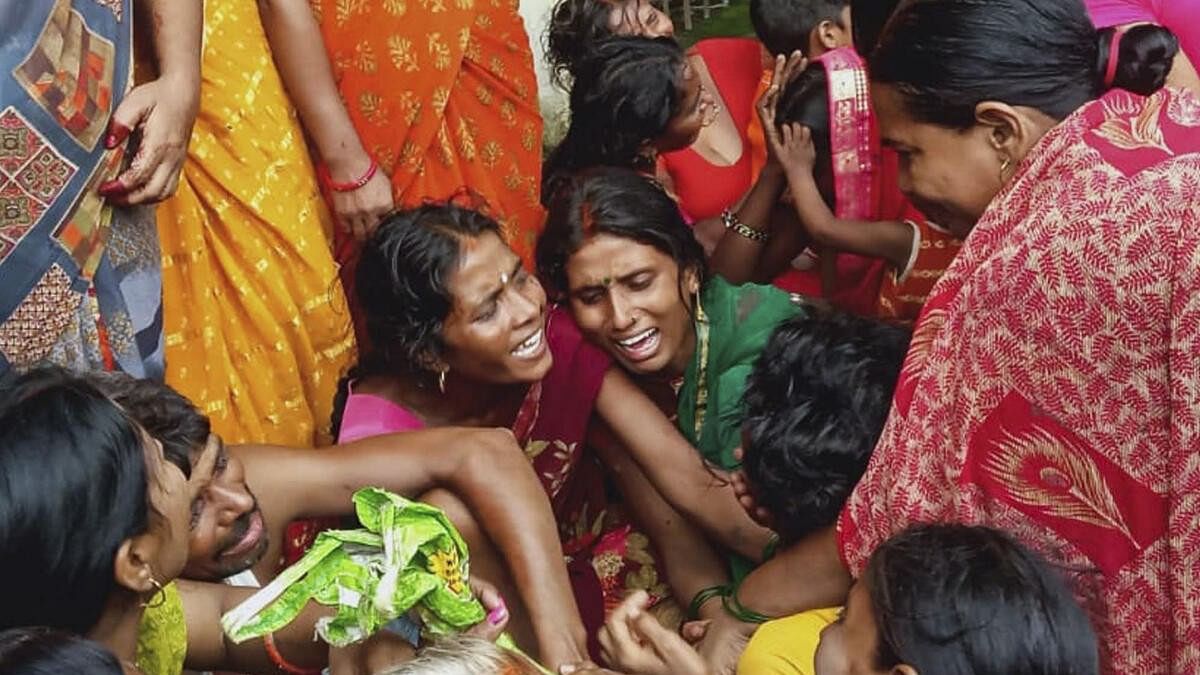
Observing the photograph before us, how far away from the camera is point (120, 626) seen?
212 cm

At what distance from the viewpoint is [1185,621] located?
1.99 meters

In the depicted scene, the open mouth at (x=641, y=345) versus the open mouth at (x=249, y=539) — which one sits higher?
the open mouth at (x=249, y=539)

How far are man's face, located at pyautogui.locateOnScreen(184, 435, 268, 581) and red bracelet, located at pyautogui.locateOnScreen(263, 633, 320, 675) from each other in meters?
0.12

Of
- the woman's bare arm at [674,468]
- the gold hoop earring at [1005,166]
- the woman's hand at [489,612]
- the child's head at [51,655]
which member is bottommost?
the woman's bare arm at [674,468]

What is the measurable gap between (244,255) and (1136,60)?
1656mm

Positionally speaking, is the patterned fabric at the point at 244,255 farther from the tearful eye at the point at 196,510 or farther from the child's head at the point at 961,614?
the child's head at the point at 961,614

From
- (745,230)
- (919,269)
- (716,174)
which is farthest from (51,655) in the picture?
(716,174)

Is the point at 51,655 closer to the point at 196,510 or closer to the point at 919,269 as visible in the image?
the point at 196,510

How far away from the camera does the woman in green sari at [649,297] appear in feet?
10.1

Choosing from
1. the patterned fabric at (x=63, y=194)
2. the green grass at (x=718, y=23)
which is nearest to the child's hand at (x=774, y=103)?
the patterned fabric at (x=63, y=194)

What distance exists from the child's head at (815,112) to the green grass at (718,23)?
2.49 metres

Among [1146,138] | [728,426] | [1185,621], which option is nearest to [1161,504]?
[1185,621]

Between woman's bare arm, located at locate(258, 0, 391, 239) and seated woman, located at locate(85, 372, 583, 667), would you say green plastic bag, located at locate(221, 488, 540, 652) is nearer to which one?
seated woman, located at locate(85, 372, 583, 667)

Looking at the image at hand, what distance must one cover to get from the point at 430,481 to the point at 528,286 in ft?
1.63
